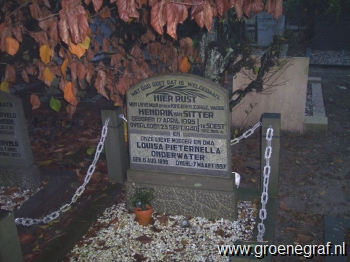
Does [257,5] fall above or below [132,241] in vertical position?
above

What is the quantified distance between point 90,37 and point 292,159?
4.05 m

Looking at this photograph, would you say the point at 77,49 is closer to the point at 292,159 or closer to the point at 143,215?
the point at 143,215

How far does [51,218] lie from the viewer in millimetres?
4539

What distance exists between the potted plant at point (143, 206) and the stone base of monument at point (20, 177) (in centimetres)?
174

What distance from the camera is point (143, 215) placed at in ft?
14.9

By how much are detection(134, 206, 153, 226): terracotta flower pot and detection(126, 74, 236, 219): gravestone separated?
316mm

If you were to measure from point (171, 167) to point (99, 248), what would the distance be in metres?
1.33

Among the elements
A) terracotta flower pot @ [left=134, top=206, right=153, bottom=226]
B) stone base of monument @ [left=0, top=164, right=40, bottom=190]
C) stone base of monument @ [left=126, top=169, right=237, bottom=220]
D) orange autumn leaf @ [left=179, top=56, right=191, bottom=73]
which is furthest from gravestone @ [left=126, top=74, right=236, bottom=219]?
stone base of monument @ [left=0, top=164, right=40, bottom=190]

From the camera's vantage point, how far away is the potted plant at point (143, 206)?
455 cm

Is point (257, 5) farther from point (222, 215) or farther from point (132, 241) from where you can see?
Answer: point (132, 241)

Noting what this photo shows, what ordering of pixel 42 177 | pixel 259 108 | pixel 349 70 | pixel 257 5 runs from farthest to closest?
pixel 349 70 < pixel 259 108 < pixel 42 177 < pixel 257 5

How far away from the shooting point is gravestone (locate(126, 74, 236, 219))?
14.5 ft

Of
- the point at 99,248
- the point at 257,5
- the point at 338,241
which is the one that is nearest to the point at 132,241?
the point at 99,248

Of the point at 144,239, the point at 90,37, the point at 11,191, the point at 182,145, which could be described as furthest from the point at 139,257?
the point at 90,37
